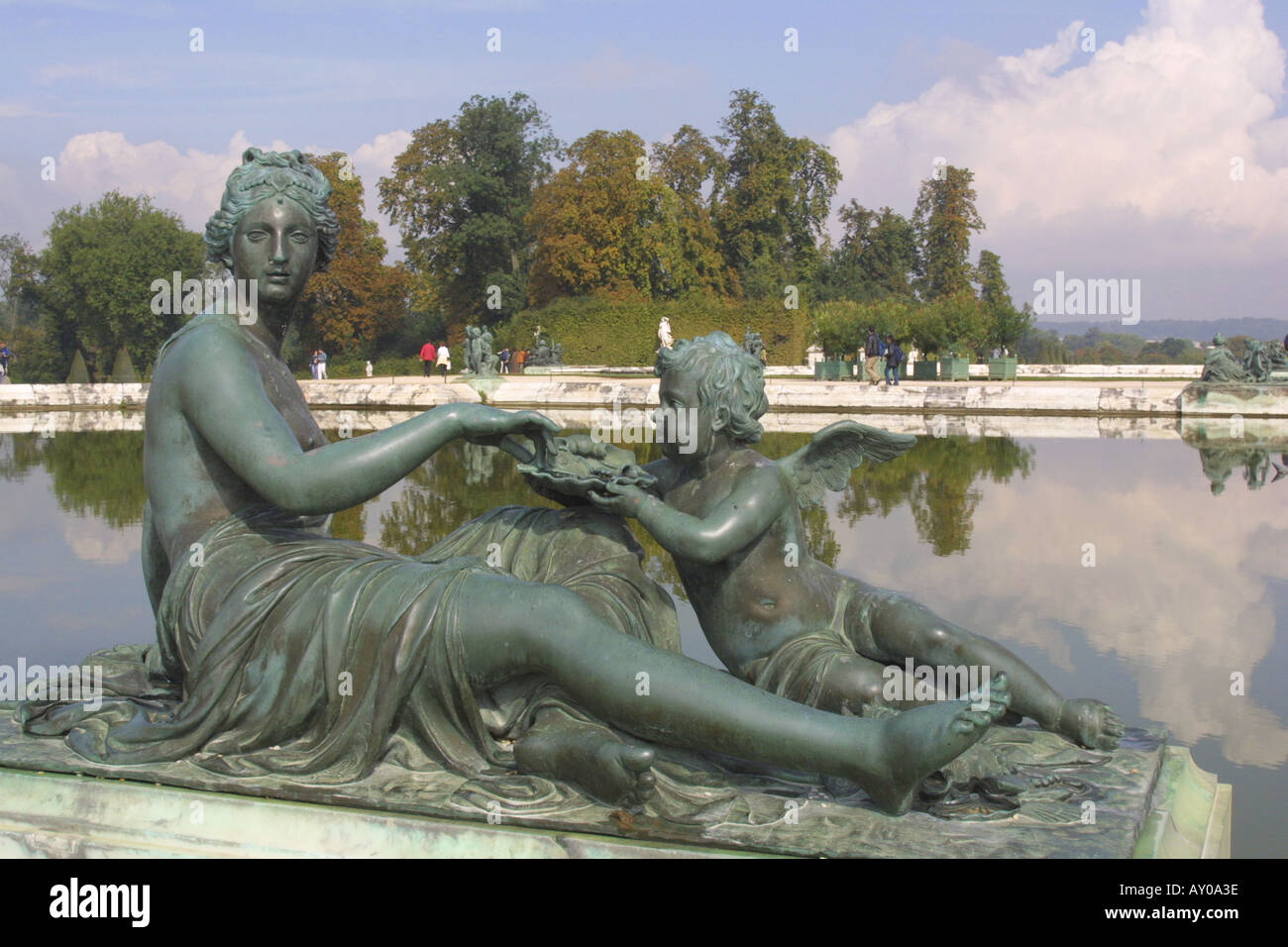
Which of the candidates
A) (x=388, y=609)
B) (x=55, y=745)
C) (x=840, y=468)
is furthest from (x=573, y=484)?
(x=55, y=745)

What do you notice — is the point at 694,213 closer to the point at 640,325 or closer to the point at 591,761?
the point at 640,325

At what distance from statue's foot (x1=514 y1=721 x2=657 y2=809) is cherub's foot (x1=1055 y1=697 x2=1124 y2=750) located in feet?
4.17

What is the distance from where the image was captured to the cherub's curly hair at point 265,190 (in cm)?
364

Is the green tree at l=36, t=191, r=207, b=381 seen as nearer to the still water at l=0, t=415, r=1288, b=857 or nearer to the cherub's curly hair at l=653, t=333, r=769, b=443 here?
the still water at l=0, t=415, r=1288, b=857

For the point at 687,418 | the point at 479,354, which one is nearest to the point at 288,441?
the point at 687,418

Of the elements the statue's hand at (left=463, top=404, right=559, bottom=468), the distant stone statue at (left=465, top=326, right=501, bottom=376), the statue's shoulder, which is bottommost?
the statue's hand at (left=463, top=404, right=559, bottom=468)

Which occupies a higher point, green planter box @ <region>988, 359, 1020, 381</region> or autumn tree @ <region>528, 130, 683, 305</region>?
autumn tree @ <region>528, 130, 683, 305</region>

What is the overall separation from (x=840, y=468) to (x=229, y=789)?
1.97 metres

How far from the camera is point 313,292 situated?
157ft

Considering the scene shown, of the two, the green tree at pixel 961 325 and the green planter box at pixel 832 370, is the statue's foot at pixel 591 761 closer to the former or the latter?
the green tree at pixel 961 325

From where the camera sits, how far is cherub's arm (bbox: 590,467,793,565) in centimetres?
348

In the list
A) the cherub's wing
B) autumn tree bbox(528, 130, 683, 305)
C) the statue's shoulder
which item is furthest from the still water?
autumn tree bbox(528, 130, 683, 305)

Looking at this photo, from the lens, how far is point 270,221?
11.9 feet

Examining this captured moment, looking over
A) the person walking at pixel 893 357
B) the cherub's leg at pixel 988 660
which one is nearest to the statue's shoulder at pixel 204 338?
the cherub's leg at pixel 988 660
